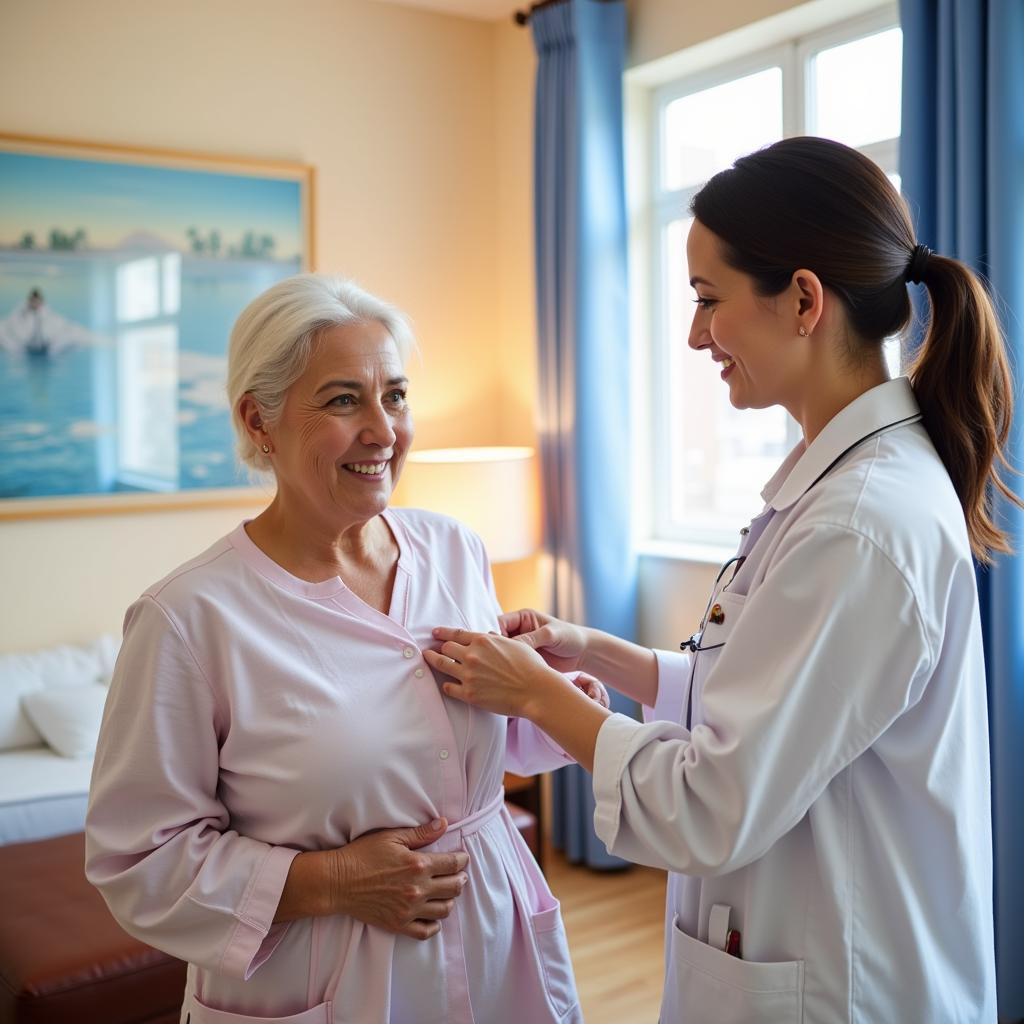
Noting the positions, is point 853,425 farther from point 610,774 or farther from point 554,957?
point 554,957

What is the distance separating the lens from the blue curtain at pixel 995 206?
2662 mm

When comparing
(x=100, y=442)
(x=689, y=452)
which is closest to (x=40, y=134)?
(x=100, y=442)

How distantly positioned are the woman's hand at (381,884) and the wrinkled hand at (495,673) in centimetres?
22

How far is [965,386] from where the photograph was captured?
1.37m

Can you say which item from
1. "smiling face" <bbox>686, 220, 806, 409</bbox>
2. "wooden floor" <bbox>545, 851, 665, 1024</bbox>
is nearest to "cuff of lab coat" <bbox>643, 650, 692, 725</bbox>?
"smiling face" <bbox>686, 220, 806, 409</bbox>

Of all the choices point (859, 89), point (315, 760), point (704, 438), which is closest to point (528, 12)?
point (859, 89)

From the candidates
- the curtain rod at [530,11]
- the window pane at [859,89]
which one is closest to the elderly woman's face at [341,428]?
the window pane at [859,89]

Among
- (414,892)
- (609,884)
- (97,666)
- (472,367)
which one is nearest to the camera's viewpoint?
(414,892)

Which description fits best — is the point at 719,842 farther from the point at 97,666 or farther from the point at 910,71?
the point at 97,666

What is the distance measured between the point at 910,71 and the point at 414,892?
246cm

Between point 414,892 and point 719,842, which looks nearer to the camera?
point 719,842

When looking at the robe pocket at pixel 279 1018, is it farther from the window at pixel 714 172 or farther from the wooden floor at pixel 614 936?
the window at pixel 714 172

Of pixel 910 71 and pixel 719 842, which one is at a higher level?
pixel 910 71

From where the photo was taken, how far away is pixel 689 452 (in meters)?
4.31
